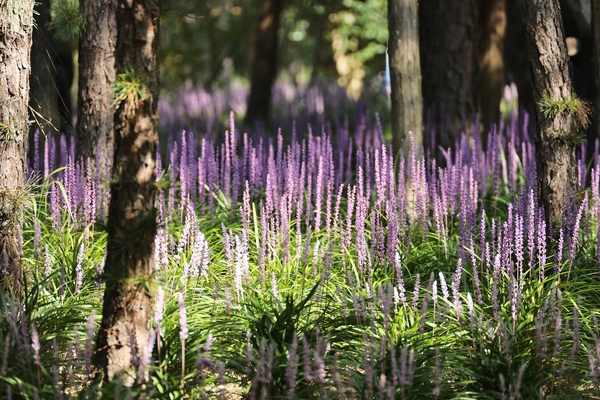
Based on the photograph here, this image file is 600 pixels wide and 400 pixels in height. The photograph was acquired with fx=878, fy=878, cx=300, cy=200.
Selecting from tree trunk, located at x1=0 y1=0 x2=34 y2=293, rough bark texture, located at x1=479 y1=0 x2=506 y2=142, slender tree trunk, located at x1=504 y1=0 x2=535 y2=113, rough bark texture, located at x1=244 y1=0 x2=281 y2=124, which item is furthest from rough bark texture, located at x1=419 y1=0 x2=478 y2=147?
tree trunk, located at x1=0 y1=0 x2=34 y2=293

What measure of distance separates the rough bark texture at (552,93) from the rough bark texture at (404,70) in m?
1.87

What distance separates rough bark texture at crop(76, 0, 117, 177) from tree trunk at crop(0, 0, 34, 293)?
2018 millimetres

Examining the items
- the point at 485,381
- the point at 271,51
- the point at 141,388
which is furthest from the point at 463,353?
the point at 271,51

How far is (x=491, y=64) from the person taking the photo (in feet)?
37.4

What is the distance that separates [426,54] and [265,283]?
5084mm

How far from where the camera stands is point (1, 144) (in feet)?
19.3

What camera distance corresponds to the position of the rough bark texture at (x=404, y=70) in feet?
27.4

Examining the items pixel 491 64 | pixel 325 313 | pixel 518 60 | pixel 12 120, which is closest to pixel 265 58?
pixel 491 64

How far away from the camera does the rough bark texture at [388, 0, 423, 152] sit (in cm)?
836

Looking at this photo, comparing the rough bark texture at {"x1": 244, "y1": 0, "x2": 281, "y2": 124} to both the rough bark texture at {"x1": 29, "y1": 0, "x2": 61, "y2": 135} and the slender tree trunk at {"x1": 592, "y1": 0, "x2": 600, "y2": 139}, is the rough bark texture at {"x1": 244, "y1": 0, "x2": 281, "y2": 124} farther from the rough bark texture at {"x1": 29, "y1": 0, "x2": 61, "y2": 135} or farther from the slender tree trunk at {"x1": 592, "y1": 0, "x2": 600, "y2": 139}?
the slender tree trunk at {"x1": 592, "y1": 0, "x2": 600, "y2": 139}

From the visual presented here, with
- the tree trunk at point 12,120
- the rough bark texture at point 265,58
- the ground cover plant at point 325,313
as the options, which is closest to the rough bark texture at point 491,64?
the rough bark texture at point 265,58

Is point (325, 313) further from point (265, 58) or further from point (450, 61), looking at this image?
point (265, 58)

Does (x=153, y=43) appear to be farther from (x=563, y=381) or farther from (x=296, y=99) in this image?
(x=296, y=99)

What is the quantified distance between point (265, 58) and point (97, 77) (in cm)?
573
